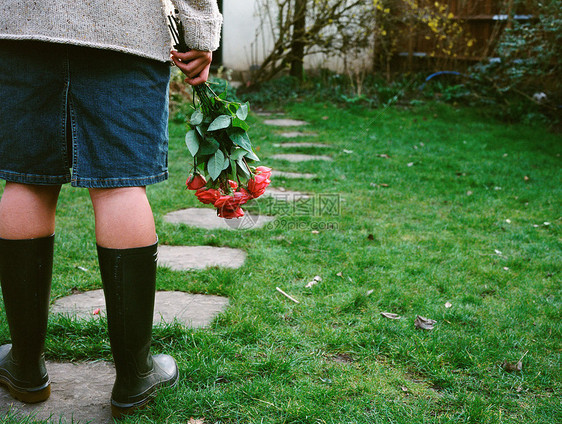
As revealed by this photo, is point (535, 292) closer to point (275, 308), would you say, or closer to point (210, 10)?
point (275, 308)

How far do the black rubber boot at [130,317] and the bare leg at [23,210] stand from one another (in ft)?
0.63

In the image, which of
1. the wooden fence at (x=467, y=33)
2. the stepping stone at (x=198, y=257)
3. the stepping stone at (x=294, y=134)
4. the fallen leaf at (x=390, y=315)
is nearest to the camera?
the fallen leaf at (x=390, y=315)

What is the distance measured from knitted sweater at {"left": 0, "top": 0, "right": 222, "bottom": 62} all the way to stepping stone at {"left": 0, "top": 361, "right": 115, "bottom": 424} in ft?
3.09

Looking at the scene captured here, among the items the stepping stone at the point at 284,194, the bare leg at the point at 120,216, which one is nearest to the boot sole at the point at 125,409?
the bare leg at the point at 120,216

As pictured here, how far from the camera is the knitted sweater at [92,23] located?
117 centimetres

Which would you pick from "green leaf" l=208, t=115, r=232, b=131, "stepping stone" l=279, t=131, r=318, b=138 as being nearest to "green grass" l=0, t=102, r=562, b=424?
"green leaf" l=208, t=115, r=232, b=131

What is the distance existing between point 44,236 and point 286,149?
12.0 feet

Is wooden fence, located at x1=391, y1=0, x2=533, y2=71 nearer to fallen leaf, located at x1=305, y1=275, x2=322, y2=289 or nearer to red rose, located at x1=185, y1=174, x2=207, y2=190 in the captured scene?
fallen leaf, located at x1=305, y1=275, x2=322, y2=289

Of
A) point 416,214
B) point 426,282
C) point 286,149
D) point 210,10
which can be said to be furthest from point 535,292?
point 286,149

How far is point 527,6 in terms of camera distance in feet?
20.8

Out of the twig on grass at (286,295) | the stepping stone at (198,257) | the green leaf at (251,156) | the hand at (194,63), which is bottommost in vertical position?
the twig on grass at (286,295)

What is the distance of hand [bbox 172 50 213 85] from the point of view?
1381 mm

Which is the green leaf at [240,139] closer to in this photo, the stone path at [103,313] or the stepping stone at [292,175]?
the stone path at [103,313]

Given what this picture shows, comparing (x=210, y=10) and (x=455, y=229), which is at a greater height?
(x=210, y=10)
